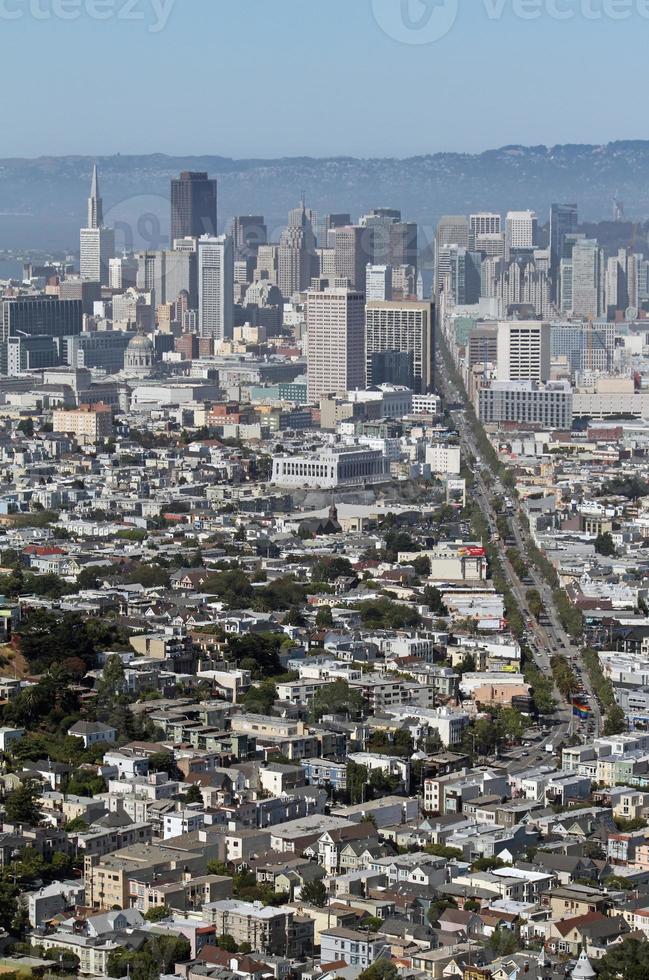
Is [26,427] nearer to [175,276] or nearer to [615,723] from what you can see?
[175,276]

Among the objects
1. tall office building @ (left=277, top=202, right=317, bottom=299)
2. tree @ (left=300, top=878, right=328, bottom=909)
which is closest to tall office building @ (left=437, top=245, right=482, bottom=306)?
tall office building @ (left=277, top=202, right=317, bottom=299)

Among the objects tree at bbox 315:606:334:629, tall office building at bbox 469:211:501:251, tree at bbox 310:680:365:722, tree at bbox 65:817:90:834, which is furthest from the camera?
tall office building at bbox 469:211:501:251

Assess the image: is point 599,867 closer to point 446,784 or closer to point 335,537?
point 446,784

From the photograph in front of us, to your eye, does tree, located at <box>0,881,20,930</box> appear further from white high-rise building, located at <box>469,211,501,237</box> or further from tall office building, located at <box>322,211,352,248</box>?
white high-rise building, located at <box>469,211,501,237</box>

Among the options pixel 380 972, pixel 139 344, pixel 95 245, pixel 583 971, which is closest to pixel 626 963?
pixel 583 971

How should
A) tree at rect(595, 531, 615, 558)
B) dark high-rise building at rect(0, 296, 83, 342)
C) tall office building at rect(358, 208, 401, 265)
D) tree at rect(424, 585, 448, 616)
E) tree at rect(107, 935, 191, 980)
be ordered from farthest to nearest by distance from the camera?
tall office building at rect(358, 208, 401, 265) < dark high-rise building at rect(0, 296, 83, 342) < tree at rect(595, 531, 615, 558) < tree at rect(424, 585, 448, 616) < tree at rect(107, 935, 191, 980)

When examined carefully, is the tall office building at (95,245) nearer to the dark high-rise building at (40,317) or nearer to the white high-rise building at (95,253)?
the white high-rise building at (95,253)

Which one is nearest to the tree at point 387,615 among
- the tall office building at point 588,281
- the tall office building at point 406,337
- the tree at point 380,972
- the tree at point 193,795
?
the tree at point 193,795
